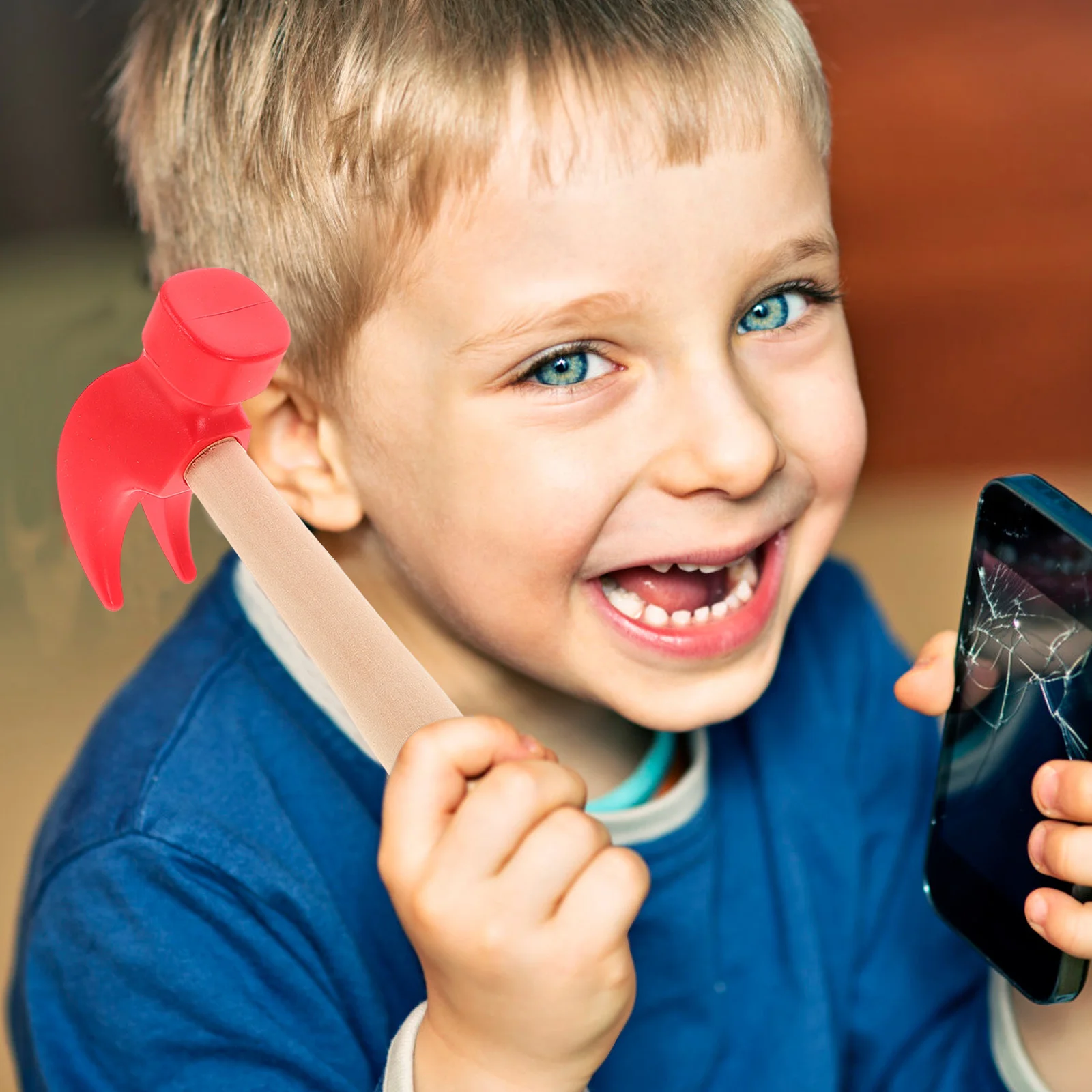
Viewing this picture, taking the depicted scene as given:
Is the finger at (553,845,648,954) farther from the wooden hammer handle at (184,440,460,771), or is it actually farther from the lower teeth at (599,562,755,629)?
the lower teeth at (599,562,755,629)

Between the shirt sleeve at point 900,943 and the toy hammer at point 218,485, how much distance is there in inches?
16.2

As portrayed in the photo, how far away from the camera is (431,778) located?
42 centimetres

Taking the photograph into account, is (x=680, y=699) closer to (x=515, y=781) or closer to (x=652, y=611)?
(x=652, y=611)

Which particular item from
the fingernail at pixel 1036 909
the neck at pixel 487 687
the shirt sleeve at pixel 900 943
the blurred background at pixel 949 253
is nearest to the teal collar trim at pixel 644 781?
the neck at pixel 487 687

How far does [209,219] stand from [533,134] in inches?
7.3

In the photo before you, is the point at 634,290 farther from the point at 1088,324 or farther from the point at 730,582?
the point at 1088,324

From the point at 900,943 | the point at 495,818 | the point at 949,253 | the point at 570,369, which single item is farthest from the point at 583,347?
the point at 949,253

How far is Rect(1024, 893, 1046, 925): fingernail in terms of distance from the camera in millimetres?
523

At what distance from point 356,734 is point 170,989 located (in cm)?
14

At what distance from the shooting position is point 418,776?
42 centimetres

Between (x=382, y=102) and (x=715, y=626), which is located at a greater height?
(x=382, y=102)

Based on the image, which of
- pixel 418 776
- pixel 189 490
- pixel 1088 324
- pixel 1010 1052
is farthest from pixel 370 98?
pixel 1088 324

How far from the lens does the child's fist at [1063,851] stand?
50 cm

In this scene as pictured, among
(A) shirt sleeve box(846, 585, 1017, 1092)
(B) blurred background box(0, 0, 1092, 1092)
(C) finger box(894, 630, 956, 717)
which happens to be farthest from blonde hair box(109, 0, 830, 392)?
(B) blurred background box(0, 0, 1092, 1092)
